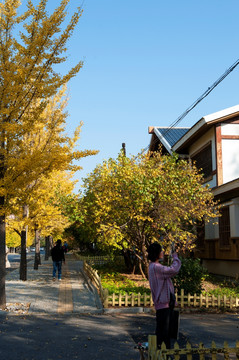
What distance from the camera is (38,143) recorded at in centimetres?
1564

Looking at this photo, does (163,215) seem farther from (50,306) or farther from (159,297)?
(159,297)

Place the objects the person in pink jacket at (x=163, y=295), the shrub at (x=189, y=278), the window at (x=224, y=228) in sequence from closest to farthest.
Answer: the person in pink jacket at (x=163, y=295) → the shrub at (x=189, y=278) → the window at (x=224, y=228)

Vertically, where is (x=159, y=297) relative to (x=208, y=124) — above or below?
below

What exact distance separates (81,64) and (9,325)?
23.7 feet

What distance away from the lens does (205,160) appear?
19.6m

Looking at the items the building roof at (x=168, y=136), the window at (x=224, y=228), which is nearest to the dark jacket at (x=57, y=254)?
the window at (x=224, y=228)

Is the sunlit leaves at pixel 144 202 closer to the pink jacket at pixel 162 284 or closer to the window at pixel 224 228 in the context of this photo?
the window at pixel 224 228

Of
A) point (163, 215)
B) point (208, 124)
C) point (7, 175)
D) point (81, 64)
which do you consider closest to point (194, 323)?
point (163, 215)

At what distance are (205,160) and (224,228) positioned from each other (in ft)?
13.7

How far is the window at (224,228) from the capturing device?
16.7m

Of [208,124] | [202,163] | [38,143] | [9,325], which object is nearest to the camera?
[9,325]

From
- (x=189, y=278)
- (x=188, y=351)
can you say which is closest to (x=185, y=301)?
(x=189, y=278)

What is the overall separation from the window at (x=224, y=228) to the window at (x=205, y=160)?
2506mm

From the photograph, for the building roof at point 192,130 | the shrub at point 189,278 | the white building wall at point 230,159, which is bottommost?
the shrub at point 189,278
